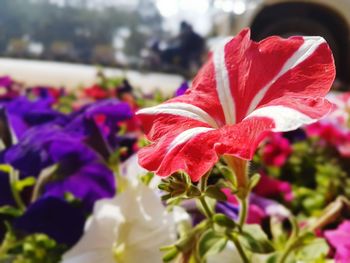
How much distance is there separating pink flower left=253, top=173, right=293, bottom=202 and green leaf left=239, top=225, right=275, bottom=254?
0.36 metres

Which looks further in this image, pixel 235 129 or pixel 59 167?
pixel 59 167

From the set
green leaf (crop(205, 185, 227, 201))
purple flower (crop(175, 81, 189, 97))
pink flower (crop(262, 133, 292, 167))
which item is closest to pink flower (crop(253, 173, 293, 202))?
pink flower (crop(262, 133, 292, 167))

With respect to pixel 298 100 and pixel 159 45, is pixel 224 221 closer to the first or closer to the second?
pixel 298 100

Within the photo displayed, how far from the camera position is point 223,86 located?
0.37m

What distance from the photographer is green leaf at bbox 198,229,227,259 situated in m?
0.38

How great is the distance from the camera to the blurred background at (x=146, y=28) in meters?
3.60

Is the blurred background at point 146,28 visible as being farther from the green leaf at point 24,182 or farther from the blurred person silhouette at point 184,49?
the green leaf at point 24,182

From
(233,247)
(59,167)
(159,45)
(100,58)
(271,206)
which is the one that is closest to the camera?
(233,247)

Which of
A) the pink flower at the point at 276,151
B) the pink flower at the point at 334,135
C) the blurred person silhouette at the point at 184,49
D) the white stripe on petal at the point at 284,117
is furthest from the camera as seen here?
the blurred person silhouette at the point at 184,49

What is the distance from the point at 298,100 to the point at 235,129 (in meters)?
0.04

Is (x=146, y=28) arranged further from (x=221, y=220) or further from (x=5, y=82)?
(x=221, y=220)

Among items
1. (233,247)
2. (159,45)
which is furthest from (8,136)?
(159,45)

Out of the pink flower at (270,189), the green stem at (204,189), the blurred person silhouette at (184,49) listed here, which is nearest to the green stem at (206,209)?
the green stem at (204,189)

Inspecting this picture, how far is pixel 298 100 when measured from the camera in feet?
1.03
